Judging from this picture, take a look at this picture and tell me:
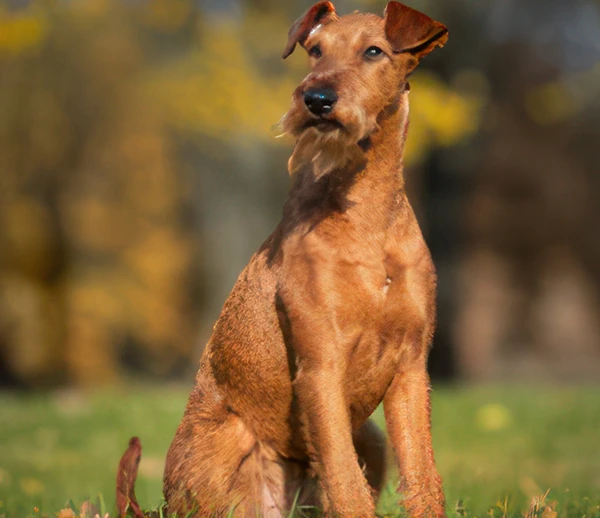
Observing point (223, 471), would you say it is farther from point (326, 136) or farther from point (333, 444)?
point (326, 136)

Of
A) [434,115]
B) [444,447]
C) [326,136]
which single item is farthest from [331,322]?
[434,115]

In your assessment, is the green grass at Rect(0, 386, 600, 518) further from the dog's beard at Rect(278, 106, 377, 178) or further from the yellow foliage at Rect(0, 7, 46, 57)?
the yellow foliage at Rect(0, 7, 46, 57)

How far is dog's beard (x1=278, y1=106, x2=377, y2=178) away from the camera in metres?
3.19

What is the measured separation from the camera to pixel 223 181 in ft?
50.6

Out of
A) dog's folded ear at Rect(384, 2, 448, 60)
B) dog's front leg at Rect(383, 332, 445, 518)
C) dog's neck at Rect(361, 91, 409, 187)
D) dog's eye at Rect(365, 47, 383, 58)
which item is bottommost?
dog's front leg at Rect(383, 332, 445, 518)

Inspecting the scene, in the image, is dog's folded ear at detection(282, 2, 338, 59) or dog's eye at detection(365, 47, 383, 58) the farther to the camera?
dog's folded ear at detection(282, 2, 338, 59)

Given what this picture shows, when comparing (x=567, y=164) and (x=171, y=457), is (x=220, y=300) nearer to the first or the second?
(x=567, y=164)

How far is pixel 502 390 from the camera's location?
11.0m

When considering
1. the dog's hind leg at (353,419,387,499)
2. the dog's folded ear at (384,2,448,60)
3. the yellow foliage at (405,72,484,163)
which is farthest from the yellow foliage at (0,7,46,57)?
the dog's hind leg at (353,419,387,499)

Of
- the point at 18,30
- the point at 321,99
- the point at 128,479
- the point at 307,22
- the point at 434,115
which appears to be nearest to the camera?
the point at 321,99

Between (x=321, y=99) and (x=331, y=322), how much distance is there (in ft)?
2.58

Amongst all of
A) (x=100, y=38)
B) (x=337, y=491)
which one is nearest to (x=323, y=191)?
(x=337, y=491)

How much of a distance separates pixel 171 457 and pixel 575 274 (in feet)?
57.8

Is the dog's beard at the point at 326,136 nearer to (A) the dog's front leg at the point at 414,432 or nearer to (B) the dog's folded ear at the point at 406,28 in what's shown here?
(B) the dog's folded ear at the point at 406,28
